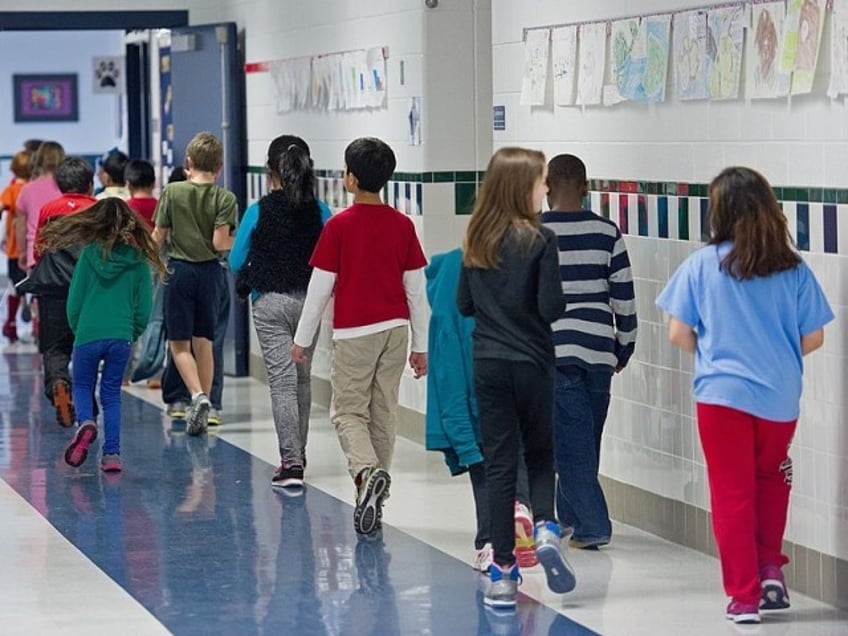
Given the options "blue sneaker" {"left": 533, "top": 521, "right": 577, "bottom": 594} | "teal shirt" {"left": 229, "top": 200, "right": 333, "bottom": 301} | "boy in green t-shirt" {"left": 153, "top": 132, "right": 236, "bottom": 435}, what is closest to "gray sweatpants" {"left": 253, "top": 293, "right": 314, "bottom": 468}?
"teal shirt" {"left": 229, "top": 200, "right": 333, "bottom": 301}

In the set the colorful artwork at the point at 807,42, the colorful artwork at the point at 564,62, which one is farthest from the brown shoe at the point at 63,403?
the colorful artwork at the point at 807,42

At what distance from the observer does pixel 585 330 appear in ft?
22.8

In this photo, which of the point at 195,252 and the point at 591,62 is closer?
the point at 591,62

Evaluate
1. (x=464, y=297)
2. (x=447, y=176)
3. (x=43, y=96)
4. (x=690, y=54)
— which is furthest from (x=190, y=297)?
(x=43, y=96)

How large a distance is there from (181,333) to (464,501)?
8.55ft

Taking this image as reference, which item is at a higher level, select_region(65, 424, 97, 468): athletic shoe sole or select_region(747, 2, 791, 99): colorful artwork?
select_region(747, 2, 791, 99): colorful artwork

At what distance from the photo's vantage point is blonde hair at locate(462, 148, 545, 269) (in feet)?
19.6

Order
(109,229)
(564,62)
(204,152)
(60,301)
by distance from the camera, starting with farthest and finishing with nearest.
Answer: (60,301) → (204,152) → (109,229) → (564,62)

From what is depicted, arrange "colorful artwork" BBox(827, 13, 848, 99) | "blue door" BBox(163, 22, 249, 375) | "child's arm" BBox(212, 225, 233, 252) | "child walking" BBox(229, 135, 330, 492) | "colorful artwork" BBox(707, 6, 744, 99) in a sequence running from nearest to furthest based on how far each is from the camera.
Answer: "colorful artwork" BBox(827, 13, 848, 99)
"colorful artwork" BBox(707, 6, 744, 99)
"child walking" BBox(229, 135, 330, 492)
"child's arm" BBox(212, 225, 233, 252)
"blue door" BBox(163, 22, 249, 375)

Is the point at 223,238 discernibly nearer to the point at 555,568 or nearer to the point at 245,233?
the point at 245,233

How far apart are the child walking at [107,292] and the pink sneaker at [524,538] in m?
2.77

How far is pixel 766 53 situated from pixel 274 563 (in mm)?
2569

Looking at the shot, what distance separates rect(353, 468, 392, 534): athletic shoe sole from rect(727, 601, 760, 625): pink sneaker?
5.94 feet

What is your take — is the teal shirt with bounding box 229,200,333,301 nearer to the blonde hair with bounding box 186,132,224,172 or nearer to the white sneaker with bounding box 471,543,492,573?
the blonde hair with bounding box 186,132,224,172
